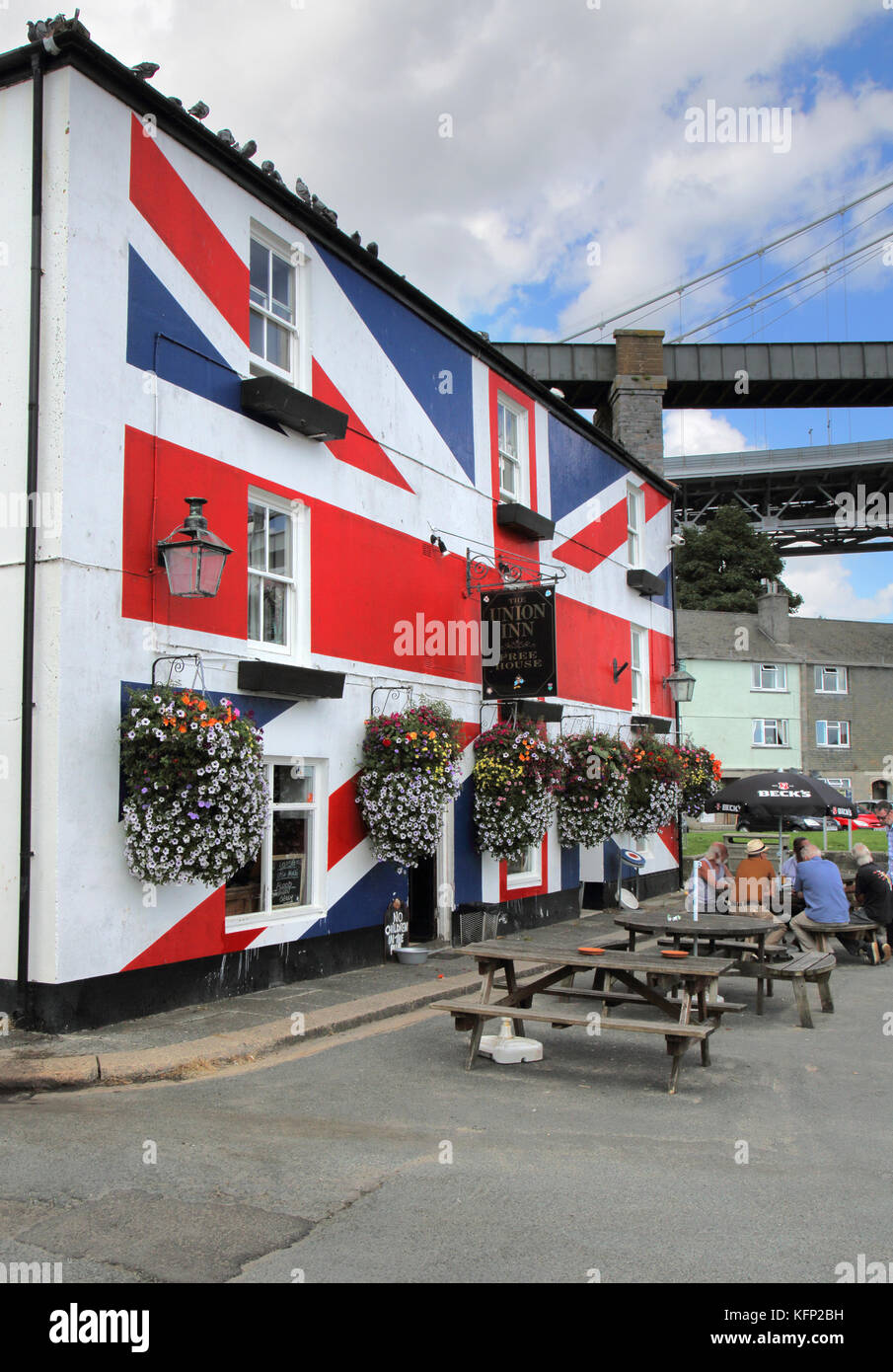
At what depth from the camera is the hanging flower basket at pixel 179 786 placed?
8.38 m

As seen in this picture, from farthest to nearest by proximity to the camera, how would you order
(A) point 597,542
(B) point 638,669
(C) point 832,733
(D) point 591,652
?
(C) point 832,733 < (B) point 638,669 < (A) point 597,542 < (D) point 591,652

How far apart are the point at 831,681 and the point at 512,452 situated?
41.6 m

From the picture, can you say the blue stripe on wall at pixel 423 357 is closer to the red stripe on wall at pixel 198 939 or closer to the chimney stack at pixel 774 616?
the red stripe on wall at pixel 198 939

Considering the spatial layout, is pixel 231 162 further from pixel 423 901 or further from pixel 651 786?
pixel 651 786

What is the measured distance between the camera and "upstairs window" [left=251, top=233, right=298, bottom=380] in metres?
11.0

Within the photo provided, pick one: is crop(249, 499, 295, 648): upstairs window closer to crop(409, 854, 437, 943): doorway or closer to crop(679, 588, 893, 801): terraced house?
crop(409, 854, 437, 943): doorway

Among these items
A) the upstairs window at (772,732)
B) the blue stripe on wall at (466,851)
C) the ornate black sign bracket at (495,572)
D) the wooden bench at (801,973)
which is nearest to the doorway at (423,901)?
the blue stripe on wall at (466,851)

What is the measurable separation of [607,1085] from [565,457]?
40.5ft

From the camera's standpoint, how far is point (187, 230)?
9836 millimetres

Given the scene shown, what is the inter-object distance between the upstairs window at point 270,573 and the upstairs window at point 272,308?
154 cm

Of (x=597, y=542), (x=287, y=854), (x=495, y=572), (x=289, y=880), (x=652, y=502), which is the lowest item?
(x=289, y=880)

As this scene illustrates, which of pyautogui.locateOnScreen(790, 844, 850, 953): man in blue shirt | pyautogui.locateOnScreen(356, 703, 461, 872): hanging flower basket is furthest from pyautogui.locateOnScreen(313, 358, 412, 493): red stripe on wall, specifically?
pyautogui.locateOnScreen(790, 844, 850, 953): man in blue shirt

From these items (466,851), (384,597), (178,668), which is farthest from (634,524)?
(178,668)

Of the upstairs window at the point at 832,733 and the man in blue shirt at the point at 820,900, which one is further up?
the upstairs window at the point at 832,733
